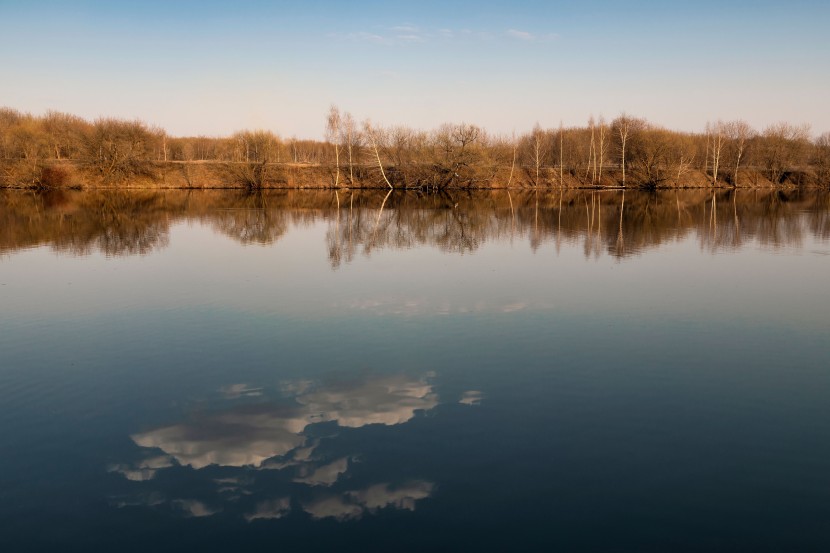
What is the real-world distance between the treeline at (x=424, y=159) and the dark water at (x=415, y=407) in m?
53.3

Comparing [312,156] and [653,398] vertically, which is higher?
[312,156]

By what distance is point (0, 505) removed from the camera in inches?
257

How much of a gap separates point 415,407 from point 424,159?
64380 mm

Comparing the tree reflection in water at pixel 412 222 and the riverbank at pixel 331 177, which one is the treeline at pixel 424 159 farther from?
the tree reflection in water at pixel 412 222

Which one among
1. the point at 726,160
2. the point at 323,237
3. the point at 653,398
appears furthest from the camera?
the point at 726,160

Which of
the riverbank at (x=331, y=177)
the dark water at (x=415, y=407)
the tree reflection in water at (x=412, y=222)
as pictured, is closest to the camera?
the dark water at (x=415, y=407)

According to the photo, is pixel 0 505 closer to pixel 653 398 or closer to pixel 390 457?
pixel 390 457

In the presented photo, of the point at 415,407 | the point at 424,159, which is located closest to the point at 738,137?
the point at 424,159

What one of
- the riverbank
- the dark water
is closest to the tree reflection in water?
the dark water

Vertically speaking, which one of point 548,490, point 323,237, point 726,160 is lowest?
point 548,490

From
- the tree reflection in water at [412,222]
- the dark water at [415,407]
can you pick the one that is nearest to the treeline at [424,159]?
the tree reflection in water at [412,222]

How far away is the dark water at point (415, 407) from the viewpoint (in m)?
6.28

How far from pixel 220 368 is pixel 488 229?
22248mm

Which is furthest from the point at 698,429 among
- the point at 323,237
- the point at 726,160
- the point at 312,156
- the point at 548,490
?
the point at 312,156
